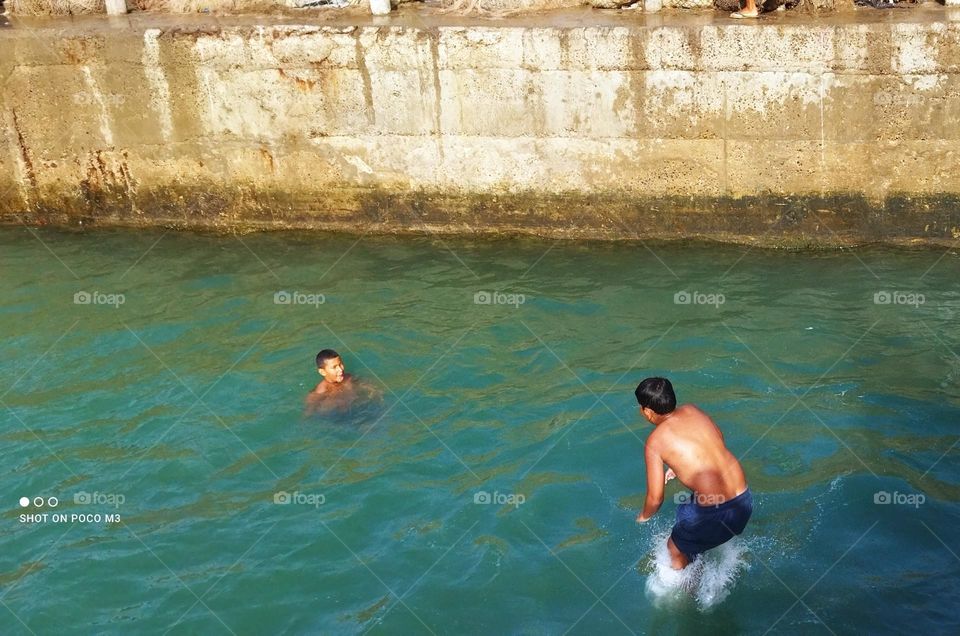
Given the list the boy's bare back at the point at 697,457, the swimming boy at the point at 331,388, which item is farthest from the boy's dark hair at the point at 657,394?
the swimming boy at the point at 331,388

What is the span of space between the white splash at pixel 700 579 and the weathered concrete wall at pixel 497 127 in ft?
16.1

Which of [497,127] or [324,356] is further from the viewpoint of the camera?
[497,127]

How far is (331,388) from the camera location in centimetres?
893

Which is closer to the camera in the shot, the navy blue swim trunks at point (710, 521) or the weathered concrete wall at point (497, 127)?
the navy blue swim trunks at point (710, 521)

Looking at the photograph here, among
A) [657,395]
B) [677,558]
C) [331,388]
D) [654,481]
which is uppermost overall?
[657,395]

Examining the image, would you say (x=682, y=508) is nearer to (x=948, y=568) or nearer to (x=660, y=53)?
(x=948, y=568)

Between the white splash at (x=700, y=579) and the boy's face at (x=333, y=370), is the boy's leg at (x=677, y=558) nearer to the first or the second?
the white splash at (x=700, y=579)

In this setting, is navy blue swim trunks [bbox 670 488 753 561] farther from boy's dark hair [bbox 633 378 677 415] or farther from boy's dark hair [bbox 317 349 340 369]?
boy's dark hair [bbox 317 349 340 369]

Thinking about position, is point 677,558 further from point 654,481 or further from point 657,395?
point 657,395

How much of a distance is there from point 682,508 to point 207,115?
772 centimetres

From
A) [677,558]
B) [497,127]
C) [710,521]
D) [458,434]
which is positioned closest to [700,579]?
[677,558]

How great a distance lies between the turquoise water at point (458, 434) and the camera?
22.5 feet

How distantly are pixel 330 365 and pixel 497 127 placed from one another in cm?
372

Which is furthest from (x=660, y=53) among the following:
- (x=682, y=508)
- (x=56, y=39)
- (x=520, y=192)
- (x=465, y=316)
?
(x=56, y=39)
